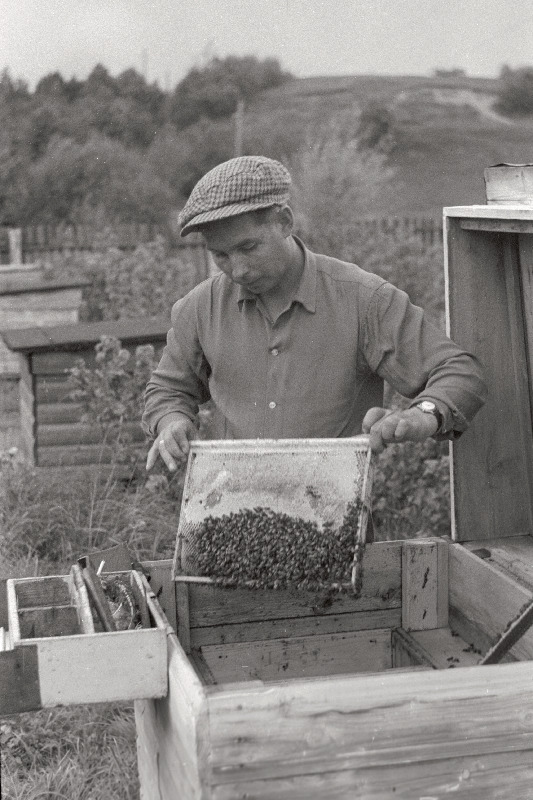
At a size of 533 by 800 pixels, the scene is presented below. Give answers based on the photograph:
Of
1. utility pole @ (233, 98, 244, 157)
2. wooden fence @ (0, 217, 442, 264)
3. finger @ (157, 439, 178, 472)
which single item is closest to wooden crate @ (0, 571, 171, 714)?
finger @ (157, 439, 178, 472)

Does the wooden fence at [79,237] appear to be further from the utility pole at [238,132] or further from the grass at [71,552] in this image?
the grass at [71,552]

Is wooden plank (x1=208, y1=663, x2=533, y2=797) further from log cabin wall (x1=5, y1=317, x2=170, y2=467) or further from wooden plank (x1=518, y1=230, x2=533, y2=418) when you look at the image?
log cabin wall (x1=5, y1=317, x2=170, y2=467)

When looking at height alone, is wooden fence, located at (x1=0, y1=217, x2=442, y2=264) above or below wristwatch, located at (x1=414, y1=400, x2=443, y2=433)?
above

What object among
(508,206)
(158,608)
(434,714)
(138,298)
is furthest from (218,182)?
(138,298)

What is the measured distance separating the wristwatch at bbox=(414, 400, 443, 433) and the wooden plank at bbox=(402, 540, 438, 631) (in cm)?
60

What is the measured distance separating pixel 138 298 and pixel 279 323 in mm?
7225

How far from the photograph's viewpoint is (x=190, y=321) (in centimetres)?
380

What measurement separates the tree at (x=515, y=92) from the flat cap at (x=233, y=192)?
2511cm

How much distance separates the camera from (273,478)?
10.9 feet

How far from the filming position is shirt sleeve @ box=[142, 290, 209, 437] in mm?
3789

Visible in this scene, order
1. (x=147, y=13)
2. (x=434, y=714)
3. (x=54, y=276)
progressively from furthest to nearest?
(x=147, y=13)
(x=54, y=276)
(x=434, y=714)

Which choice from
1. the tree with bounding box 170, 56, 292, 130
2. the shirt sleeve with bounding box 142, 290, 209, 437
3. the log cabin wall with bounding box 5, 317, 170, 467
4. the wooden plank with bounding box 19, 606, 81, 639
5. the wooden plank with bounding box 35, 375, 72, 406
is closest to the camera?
the wooden plank with bounding box 19, 606, 81, 639

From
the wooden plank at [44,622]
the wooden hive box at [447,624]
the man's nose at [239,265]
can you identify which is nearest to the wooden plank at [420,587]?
the wooden hive box at [447,624]

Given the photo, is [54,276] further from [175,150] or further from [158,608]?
[175,150]
